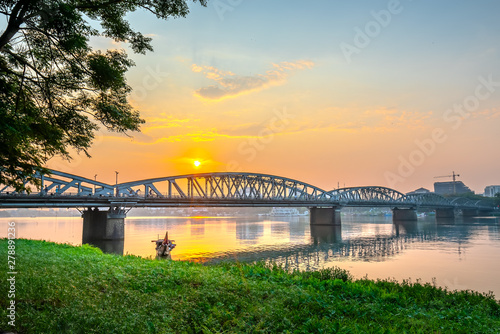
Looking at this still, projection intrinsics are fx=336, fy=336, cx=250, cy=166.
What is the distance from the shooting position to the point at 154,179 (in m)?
77.6

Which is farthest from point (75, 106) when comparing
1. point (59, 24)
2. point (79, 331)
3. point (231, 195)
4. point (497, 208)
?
point (497, 208)

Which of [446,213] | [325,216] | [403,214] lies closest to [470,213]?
[446,213]

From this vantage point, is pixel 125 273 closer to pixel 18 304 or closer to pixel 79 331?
pixel 18 304

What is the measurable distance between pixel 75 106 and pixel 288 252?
1598 inches

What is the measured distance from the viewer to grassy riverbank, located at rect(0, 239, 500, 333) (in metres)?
9.02

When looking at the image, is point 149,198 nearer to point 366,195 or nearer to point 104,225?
point 104,225

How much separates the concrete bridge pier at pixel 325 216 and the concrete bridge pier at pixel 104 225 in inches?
2626

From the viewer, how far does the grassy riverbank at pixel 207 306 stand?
29.6 feet

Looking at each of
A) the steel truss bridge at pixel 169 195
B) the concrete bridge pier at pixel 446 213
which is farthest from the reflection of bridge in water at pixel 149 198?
the concrete bridge pier at pixel 446 213

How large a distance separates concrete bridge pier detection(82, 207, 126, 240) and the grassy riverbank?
4663 centimetres

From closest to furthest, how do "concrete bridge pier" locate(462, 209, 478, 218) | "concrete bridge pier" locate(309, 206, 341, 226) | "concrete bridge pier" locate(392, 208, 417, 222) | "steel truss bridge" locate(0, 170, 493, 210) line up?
"steel truss bridge" locate(0, 170, 493, 210)
"concrete bridge pier" locate(309, 206, 341, 226)
"concrete bridge pier" locate(392, 208, 417, 222)
"concrete bridge pier" locate(462, 209, 478, 218)

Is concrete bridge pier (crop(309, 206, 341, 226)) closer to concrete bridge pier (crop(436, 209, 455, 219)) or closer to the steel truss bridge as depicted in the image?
the steel truss bridge

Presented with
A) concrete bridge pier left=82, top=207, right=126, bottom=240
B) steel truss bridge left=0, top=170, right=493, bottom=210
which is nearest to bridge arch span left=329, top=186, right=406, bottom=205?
steel truss bridge left=0, top=170, right=493, bottom=210

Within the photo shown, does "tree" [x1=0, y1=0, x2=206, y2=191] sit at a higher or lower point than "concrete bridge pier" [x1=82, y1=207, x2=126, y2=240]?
higher
